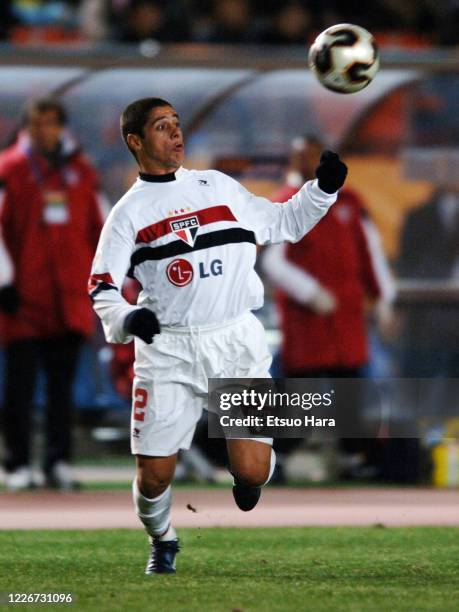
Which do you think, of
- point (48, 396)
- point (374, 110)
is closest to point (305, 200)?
point (48, 396)

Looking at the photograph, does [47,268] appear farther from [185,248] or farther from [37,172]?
[185,248]

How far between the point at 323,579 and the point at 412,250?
21.3 feet

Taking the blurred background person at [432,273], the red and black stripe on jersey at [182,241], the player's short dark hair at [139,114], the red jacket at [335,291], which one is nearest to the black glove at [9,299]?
the red jacket at [335,291]

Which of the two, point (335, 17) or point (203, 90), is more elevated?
point (335, 17)

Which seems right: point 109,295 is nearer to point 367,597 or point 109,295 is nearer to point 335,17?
point 367,597

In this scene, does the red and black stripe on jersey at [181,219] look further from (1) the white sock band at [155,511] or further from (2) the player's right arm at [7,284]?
(2) the player's right arm at [7,284]

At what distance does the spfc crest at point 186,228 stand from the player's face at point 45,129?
4.25 m

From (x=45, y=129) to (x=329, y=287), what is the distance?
7.13 ft

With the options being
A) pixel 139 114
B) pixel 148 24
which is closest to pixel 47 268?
pixel 148 24

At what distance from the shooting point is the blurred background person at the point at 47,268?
37.3 feet

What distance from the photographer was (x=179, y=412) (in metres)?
7.05

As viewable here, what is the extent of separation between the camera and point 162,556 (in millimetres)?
7184

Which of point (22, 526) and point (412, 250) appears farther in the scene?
point (412, 250)

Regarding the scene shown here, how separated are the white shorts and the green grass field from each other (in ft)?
1.89
